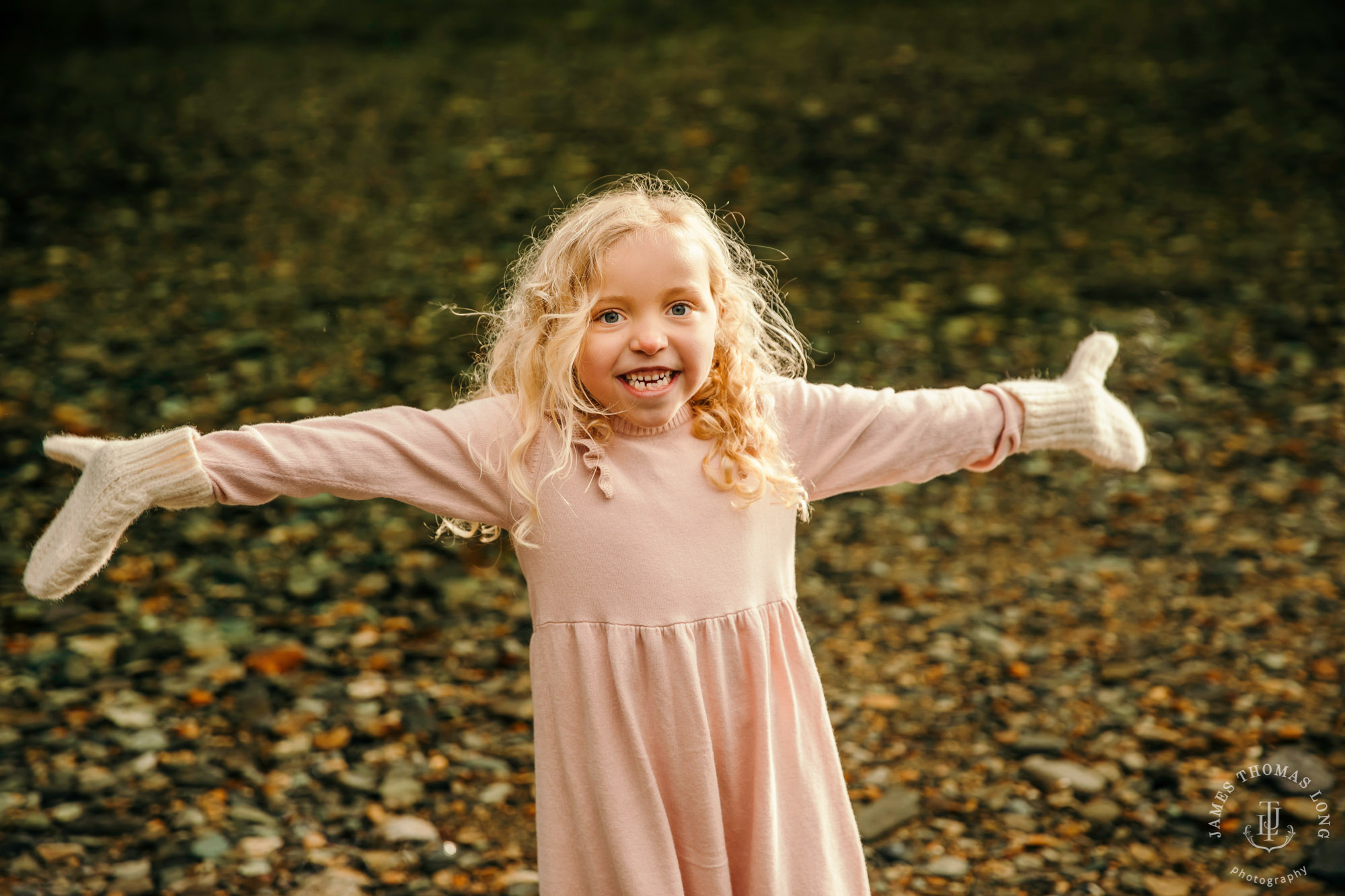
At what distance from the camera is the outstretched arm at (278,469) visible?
2047 millimetres

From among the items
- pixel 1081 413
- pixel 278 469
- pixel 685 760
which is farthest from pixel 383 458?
pixel 1081 413

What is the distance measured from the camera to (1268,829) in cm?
359

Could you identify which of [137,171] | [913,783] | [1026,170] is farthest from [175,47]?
[913,783]

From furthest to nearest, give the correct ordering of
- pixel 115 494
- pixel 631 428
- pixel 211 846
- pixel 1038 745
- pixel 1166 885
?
pixel 1038 745 → pixel 211 846 → pixel 1166 885 → pixel 631 428 → pixel 115 494

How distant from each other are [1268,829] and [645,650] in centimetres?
230

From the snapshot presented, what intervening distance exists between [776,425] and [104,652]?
9.76 ft

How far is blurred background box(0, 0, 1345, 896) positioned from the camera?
147 inches

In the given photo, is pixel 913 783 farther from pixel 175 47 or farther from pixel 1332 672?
pixel 175 47

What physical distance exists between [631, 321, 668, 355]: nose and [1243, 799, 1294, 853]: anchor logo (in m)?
2.45

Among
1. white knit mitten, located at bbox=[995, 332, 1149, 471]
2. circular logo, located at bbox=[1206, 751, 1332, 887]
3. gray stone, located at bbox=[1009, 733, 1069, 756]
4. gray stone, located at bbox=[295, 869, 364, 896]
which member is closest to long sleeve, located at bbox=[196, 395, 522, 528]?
white knit mitten, located at bbox=[995, 332, 1149, 471]

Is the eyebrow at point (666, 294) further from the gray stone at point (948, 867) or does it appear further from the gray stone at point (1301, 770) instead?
the gray stone at point (1301, 770)

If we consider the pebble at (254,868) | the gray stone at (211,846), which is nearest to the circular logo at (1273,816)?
the pebble at (254,868)

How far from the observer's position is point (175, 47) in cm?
1152

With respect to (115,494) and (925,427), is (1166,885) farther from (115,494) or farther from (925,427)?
A: (115,494)
